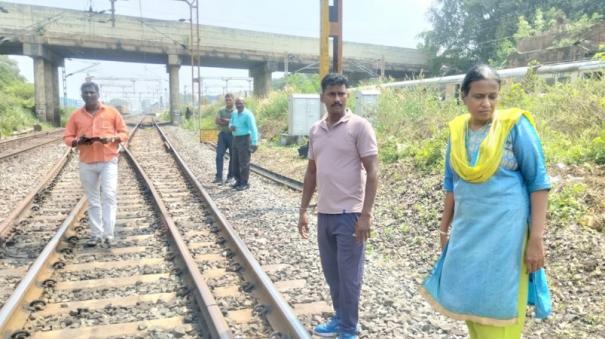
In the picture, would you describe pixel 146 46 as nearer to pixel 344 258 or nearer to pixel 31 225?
pixel 31 225

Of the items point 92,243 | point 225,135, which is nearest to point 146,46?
point 225,135

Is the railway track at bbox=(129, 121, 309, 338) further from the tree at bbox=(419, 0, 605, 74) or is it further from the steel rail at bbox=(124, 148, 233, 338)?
the tree at bbox=(419, 0, 605, 74)

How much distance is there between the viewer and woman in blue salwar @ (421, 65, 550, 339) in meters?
2.14

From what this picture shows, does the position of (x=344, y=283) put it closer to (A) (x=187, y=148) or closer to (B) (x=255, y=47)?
(A) (x=187, y=148)

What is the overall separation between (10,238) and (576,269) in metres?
6.41

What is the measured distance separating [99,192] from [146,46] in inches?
1275

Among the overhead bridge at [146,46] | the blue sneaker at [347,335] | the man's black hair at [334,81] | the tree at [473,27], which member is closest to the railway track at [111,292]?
the blue sneaker at [347,335]

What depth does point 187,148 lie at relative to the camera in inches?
749

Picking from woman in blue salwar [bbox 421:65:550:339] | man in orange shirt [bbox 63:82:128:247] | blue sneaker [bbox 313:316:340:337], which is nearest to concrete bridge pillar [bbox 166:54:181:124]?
man in orange shirt [bbox 63:82:128:247]

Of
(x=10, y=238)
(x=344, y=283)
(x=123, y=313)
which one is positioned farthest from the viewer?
(x=10, y=238)

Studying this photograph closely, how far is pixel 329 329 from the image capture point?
3.58 m

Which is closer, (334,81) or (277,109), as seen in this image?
(334,81)

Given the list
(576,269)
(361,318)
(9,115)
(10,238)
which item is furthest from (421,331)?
(9,115)

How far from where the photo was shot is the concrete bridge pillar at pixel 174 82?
37531mm
